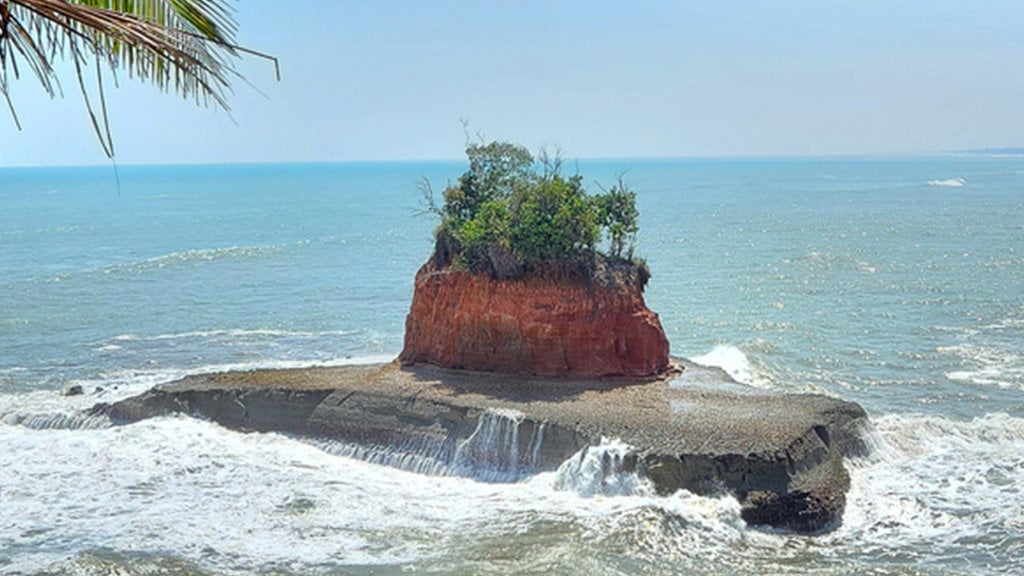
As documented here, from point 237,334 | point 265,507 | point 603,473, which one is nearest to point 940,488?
point 603,473

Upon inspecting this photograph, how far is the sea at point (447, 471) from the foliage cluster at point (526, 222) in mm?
1929

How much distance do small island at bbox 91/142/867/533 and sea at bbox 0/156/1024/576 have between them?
0.60 m

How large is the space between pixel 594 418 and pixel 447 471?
12.4ft

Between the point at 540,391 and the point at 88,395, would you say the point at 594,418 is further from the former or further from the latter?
the point at 88,395

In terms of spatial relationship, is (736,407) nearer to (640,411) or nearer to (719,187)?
(640,411)

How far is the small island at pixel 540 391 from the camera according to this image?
74.7ft

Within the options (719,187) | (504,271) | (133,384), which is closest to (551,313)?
(504,271)

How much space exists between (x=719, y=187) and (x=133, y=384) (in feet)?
461

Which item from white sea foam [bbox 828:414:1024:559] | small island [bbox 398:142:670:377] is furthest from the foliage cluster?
white sea foam [bbox 828:414:1024:559]

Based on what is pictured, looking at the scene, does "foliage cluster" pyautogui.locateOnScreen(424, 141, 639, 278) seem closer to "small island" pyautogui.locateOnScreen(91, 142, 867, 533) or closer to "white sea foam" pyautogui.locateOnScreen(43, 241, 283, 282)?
"small island" pyautogui.locateOnScreen(91, 142, 867, 533)

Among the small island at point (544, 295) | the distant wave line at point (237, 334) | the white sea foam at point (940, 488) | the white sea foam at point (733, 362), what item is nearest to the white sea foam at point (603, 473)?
the white sea foam at point (940, 488)

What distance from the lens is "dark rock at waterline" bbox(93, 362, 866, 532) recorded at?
72.6ft

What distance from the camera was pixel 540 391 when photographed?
26.7m

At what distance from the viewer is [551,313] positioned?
28172mm
